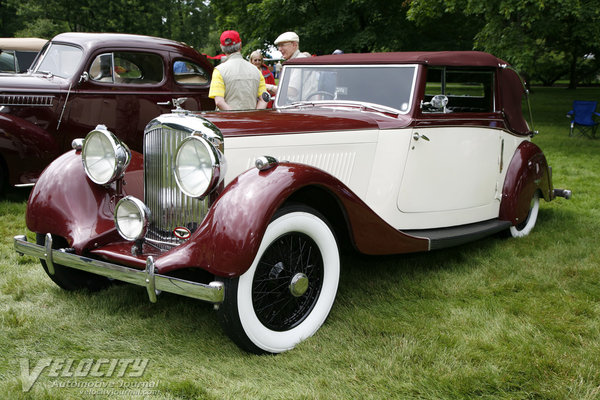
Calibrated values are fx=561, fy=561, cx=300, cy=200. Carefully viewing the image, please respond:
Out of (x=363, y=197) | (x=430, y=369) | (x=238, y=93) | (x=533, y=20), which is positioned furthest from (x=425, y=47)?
(x=430, y=369)

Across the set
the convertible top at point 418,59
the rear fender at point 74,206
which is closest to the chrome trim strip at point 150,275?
the rear fender at point 74,206

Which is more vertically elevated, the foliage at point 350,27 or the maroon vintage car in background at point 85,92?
the foliage at point 350,27

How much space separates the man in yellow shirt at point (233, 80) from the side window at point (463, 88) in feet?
5.86

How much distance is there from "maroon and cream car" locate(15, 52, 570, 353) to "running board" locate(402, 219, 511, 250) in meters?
0.02

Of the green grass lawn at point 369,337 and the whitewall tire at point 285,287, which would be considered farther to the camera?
the whitewall tire at point 285,287

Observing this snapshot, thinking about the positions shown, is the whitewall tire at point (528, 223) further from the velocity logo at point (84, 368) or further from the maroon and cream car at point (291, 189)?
the velocity logo at point (84, 368)

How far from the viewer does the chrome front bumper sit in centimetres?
264

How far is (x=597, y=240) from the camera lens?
4898mm

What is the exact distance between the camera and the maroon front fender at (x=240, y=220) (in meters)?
2.65

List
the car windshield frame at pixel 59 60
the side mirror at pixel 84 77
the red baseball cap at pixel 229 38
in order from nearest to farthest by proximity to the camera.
A: the red baseball cap at pixel 229 38
the side mirror at pixel 84 77
the car windshield frame at pixel 59 60

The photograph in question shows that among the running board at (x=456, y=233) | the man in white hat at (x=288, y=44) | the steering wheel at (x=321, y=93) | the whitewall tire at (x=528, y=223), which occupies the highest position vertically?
the man in white hat at (x=288, y=44)

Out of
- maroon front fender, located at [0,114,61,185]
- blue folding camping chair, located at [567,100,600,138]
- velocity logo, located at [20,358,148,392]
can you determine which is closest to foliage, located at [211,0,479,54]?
blue folding camping chair, located at [567,100,600,138]

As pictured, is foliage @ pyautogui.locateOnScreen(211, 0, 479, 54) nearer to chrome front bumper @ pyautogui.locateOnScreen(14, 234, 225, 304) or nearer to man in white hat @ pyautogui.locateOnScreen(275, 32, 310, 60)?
man in white hat @ pyautogui.locateOnScreen(275, 32, 310, 60)

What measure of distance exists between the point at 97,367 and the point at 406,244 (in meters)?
1.98
